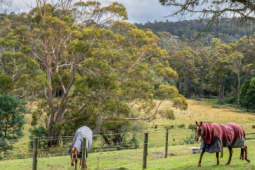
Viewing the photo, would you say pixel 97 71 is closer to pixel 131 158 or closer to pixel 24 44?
pixel 24 44

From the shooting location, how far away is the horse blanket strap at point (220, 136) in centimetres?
772

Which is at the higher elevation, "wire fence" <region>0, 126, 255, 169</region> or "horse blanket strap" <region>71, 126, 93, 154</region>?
"horse blanket strap" <region>71, 126, 93, 154</region>

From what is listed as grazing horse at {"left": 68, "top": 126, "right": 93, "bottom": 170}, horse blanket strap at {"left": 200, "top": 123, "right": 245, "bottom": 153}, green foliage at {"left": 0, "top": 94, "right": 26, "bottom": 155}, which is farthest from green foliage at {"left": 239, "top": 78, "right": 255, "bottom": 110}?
grazing horse at {"left": 68, "top": 126, "right": 93, "bottom": 170}

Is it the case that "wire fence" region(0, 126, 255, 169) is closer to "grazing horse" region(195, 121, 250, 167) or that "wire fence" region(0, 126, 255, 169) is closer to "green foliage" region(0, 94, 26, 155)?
"green foliage" region(0, 94, 26, 155)

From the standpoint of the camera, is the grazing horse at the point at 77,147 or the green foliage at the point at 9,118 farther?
the green foliage at the point at 9,118

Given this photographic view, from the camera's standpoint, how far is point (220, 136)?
308 inches

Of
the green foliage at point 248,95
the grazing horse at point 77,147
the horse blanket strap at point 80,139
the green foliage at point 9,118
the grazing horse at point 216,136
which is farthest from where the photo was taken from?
the green foliage at point 248,95

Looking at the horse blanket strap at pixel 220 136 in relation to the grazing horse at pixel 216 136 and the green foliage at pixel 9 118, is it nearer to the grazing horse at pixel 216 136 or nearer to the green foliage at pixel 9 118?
the grazing horse at pixel 216 136

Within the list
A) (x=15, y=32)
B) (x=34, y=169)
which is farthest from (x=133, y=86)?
(x=34, y=169)

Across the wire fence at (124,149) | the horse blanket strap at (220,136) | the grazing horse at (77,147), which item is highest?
the horse blanket strap at (220,136)

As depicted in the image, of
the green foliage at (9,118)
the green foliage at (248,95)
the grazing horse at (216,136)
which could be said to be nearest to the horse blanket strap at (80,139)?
the grazing horse at (216,136)

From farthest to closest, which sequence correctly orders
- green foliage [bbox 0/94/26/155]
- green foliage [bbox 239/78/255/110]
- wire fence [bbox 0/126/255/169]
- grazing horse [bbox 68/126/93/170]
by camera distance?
green foliage [bbox 239/78/255/110] → green foliage [bbox 0/94/26/155] → wire fence [bbox 0/126/255/169] → grazing horse [bbox 68/126/93/170]

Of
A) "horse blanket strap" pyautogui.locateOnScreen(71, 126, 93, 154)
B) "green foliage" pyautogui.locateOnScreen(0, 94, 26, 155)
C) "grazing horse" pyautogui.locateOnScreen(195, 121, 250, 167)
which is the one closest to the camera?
"grazing horse" pyautogui.locateOnScreen(195, 121, 250, 167)

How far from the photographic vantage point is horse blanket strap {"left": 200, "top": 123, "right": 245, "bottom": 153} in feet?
25.3
